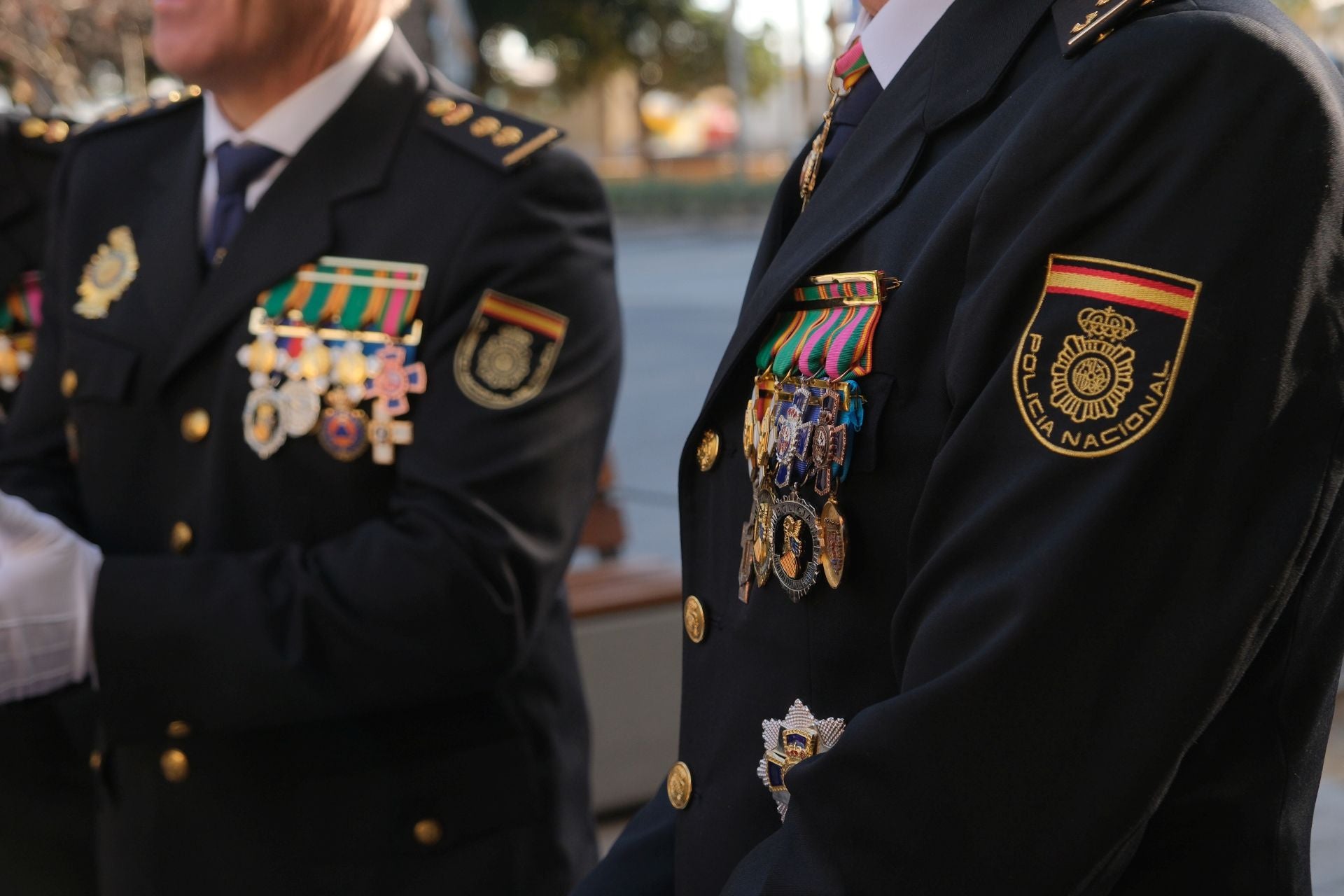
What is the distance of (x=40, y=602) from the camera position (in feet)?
5.78

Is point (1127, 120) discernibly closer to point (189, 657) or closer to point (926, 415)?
point (926, 415)

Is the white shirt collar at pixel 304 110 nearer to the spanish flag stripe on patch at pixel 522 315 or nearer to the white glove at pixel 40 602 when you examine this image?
the spanish flag stripe on patch at pixel 522 315

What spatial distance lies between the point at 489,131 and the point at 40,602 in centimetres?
83

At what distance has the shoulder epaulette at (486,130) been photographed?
6.50ft

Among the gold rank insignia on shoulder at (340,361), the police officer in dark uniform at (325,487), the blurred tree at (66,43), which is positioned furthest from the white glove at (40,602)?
the blurred tree at (66,43)

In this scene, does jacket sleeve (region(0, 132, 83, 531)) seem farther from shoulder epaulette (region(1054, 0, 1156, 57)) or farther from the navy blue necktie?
shoulder epaulette (region(1054, 0, 1156, 57))

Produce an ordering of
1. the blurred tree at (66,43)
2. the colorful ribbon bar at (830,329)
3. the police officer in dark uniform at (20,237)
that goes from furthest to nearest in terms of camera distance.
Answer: the blurred tree at (66,43)
the police officer in dark uniform at (20,237)
the colorful ribbon bar at (830,329)

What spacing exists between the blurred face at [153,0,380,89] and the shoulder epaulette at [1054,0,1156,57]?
1.20m

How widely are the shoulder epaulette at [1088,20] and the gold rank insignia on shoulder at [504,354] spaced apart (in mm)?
988

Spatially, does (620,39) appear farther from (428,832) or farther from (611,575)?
(428,832)

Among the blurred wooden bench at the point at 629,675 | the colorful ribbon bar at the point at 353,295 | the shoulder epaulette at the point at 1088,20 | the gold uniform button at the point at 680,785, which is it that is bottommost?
the blurred wooden bench at the point at 629,675

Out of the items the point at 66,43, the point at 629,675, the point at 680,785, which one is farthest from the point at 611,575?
the point at 66,43

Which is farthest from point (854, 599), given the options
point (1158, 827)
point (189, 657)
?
point (189, 657)

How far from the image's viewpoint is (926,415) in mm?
1019
